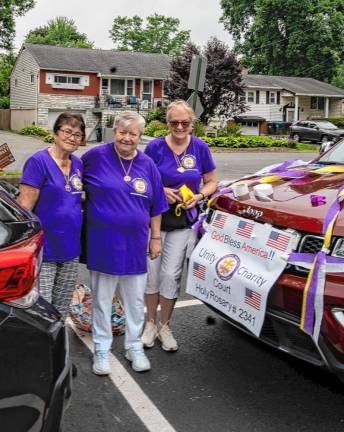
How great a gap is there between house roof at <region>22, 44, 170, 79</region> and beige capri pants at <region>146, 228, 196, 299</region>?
120ft

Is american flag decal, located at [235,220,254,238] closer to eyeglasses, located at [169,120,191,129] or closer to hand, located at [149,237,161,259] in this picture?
hand, located at [149,237,161,259]

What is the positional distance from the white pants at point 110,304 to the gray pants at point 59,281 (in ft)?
0.54

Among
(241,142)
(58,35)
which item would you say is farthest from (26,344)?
(58,35)

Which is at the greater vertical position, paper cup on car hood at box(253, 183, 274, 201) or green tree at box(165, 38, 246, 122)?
green tree at box(165, 38, 246, 122)

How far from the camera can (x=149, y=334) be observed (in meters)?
4.13

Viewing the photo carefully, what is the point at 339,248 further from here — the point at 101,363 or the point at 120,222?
the point at 101,363

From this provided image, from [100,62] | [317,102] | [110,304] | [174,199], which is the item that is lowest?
[110,304]

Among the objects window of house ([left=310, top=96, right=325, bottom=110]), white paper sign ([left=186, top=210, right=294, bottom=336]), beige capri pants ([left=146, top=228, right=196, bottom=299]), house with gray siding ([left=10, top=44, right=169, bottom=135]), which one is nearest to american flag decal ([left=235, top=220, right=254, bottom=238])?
white paper sign ([left=186, top=210, right=294, bottom=336])

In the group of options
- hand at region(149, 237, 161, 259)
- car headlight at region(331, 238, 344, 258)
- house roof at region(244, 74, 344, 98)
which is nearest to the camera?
car headlight at region(331, 238, 344, 258)

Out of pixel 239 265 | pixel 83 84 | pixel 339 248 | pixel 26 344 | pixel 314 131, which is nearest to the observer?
pixel 26 344

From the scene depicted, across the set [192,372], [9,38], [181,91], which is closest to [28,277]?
[192,372]

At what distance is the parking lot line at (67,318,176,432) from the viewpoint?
298cm

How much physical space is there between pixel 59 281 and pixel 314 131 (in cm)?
3361

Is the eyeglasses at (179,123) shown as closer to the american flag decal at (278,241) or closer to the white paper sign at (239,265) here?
the white paper sign at (239,265)
